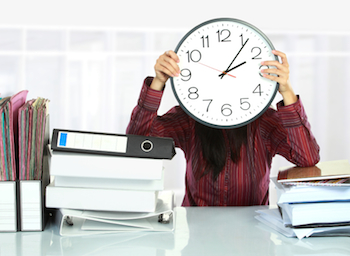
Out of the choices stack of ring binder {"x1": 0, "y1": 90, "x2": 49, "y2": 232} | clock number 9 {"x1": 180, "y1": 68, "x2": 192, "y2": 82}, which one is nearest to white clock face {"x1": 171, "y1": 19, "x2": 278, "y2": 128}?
clock number 9 {"x1": 180, "y1": 68, "x2": 192, "y2": 82}

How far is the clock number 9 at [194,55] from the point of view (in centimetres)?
102

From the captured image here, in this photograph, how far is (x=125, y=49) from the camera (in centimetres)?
319

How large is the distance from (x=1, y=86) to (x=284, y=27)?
2.60 metres

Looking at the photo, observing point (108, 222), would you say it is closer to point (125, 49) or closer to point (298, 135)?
point (298, 135)

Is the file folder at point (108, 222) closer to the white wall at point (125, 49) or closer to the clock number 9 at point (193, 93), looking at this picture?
the clock number 9 at point (193, 93)

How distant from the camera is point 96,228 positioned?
0.87m

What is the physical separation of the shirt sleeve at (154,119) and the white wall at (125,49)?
5.48 feet

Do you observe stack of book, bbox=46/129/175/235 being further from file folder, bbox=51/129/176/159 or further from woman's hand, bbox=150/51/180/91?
woman's hand, bbox=150/51/180/91

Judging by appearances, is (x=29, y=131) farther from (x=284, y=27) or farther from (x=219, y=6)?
(x=284, y=27)

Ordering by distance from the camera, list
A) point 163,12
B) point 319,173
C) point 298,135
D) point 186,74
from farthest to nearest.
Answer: point 163,12 < point 298,135 < point 186,74 < point 319,173

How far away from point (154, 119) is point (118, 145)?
22.7 inches

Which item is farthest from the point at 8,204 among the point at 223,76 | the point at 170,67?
the point at 223,76

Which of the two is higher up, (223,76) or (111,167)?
(223,76)

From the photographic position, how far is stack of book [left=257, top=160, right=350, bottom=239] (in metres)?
0.86
